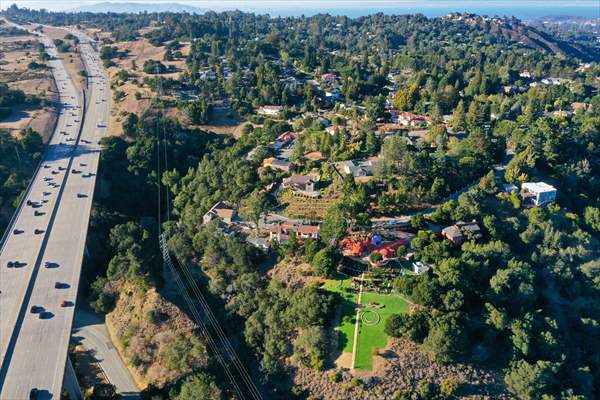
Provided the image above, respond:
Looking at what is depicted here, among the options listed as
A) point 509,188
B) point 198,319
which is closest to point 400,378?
point 198,319

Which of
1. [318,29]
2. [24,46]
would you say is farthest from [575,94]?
[24,46]

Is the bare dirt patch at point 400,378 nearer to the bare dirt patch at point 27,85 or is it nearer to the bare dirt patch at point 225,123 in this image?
the bare dirt patch at point 225,123

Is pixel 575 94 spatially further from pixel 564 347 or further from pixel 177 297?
pixel 177 297

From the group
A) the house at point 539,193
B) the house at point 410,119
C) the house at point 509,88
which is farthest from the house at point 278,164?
the house at point 509,88

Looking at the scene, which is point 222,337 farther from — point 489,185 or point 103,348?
point 489,185

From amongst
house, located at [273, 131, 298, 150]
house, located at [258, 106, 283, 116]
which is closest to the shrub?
house, located at [273, 131, 298, 150]

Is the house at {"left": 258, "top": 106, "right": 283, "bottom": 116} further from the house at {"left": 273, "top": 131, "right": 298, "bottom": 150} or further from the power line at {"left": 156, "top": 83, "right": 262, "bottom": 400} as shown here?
the power line at {"left": 156, "top": 83, "right": 262, "bottom": 400}
